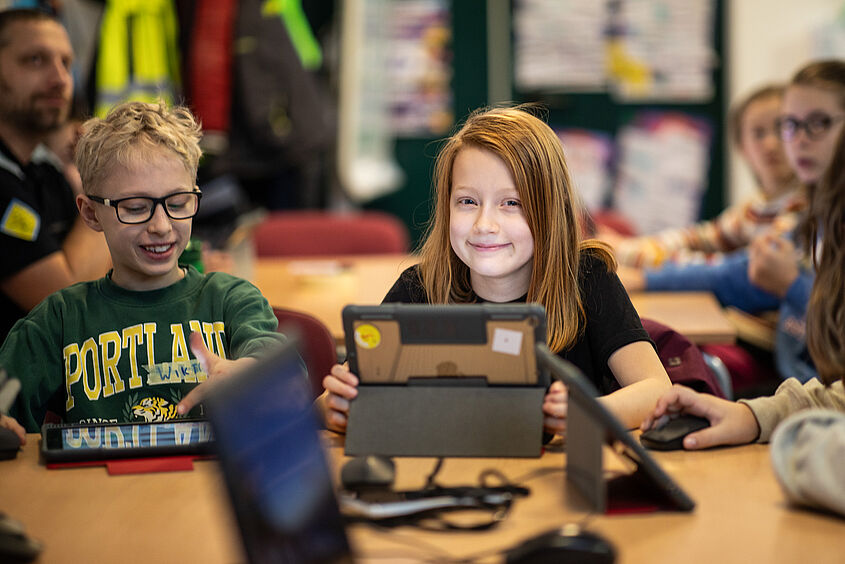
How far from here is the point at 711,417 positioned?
4.79ft

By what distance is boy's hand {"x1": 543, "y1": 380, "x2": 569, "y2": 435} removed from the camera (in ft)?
4.55

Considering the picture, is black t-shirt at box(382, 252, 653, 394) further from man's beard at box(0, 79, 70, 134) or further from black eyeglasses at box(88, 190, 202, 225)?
man's beard at box(0, 79, 70, 134)

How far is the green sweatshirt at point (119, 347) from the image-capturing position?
5.66ft

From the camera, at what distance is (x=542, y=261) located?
1757 mm

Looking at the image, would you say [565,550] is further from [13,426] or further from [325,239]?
[325,239]

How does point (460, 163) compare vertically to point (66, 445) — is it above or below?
above

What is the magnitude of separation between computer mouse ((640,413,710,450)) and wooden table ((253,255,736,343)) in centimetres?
82

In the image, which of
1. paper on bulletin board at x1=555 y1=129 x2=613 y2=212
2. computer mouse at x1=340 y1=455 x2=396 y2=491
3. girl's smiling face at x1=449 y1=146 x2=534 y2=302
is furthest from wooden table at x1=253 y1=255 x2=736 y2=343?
paper on bulletin board at x1=555 y1=129 x2=613 y2=212

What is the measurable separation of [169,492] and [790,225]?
2.32 meters

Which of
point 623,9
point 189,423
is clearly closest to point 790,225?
point 189,423

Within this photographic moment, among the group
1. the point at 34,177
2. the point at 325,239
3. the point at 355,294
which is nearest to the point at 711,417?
the point at 355,294

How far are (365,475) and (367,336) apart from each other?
0.76 ft

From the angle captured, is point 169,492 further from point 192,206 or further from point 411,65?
point 411,65

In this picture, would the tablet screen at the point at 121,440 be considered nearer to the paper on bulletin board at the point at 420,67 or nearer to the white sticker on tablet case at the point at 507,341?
the white sticker on tablet case at the point at 507,341
